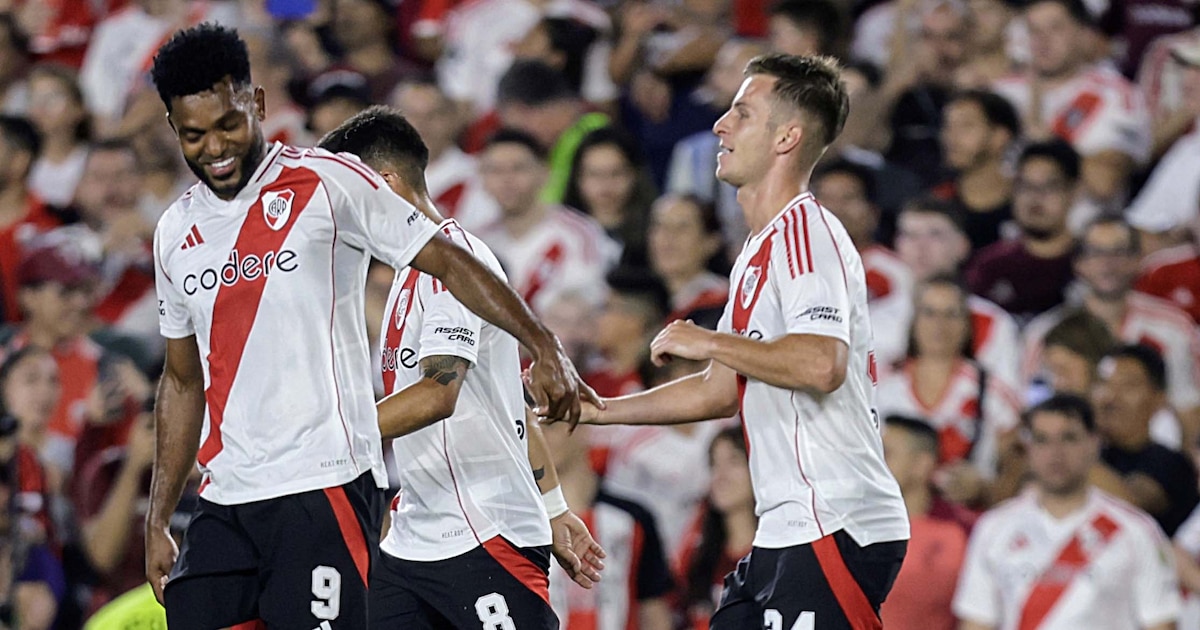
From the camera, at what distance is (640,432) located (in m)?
9.37

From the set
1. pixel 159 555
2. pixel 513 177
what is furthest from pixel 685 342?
pixel 513 177

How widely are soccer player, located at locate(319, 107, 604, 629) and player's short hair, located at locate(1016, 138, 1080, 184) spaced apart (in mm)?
4989

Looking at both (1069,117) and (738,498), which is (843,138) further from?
(738,498)

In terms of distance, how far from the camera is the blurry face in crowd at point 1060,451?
27.9 feet

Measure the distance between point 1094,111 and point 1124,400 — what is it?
2.46 metres

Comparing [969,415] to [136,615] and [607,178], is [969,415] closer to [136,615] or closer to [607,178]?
[607,178]

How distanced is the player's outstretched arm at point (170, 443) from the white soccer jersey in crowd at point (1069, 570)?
437 centimetres

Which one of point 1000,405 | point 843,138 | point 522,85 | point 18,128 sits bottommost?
point 1000,405

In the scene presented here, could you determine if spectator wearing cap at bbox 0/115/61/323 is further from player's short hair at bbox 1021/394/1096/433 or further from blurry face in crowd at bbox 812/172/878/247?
player's short hair at bbox 1021/394/1096/433

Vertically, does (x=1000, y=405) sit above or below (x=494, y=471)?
below

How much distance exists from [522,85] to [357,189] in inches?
249

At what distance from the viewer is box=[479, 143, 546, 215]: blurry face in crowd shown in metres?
10.5

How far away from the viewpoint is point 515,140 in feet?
34.9

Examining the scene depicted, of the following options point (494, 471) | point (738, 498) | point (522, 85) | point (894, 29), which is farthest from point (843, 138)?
point (494, 471)
